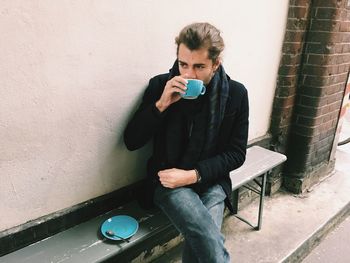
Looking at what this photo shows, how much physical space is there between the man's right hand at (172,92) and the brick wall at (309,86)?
4.93 feet

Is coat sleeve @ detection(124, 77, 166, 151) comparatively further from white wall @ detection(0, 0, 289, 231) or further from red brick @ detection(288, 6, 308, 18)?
red brick @ detection(288, 6, 308, 18)

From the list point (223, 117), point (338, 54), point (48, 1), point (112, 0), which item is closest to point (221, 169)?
point (223, 117)

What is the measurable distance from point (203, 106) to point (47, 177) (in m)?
0.87

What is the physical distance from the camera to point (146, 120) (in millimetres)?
1715

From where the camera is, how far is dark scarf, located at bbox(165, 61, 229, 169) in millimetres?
1771

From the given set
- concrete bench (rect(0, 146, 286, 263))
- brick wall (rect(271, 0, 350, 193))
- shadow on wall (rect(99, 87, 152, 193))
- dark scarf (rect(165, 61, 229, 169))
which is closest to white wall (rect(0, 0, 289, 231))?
shadow on wall (rect(99, 87, 152, 193))

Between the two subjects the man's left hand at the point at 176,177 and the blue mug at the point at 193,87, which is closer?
the blue mug at the point at 193,87

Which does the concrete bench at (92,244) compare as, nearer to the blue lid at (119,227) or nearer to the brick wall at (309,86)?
the blue lid at (119,227)

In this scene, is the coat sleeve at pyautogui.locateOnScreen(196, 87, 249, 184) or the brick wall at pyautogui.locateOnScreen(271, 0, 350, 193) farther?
the brick wall at pyautogui.locateOnScreen(271, 0, 350, 193)

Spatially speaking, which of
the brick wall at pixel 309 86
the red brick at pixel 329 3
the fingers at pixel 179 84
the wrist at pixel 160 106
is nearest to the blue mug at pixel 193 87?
the fingers at pixel 179 84

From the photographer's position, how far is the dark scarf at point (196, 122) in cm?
177

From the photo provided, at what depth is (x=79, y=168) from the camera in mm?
1720

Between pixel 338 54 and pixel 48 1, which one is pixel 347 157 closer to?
pixel 338 54

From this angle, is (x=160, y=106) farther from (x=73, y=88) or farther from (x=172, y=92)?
(x=73, y=88)
